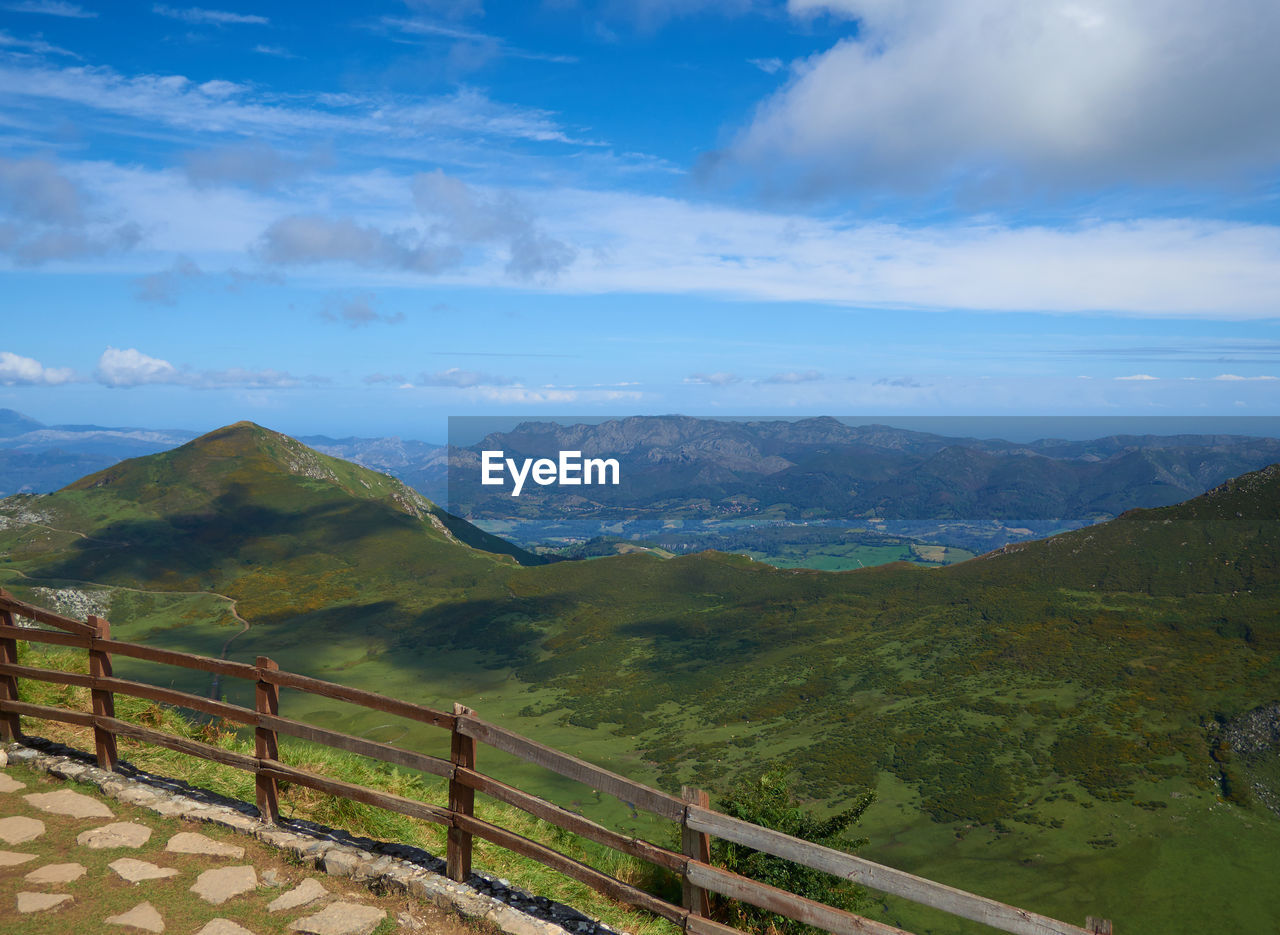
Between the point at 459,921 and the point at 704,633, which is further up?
the point at 459,921

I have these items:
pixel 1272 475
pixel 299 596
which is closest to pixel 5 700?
pixel 299 596

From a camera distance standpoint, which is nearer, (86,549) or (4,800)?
(4,800)

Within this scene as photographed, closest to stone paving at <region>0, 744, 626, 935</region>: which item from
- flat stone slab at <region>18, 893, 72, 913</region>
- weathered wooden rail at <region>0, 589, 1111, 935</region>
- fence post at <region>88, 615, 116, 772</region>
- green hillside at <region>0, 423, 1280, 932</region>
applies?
flat stone slab at <region>18, 893, 72, 913</region>

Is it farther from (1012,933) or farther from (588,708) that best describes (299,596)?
(1012,933)

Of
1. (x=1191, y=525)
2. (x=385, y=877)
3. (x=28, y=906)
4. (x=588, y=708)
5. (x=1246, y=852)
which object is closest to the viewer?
(x=28, y=906)

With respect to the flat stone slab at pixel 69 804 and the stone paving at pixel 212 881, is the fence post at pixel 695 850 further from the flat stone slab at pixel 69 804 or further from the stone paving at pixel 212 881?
the flat stone slab at pixel 69 804

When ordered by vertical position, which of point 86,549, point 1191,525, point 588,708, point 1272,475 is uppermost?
point 1272,475

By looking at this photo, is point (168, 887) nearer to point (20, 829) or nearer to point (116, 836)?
point (116, 836)

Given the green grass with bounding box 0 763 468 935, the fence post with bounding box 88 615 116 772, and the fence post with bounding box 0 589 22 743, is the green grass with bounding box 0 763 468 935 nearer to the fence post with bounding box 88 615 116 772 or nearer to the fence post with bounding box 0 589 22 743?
the fence post with bounding box 88 615 116 772
